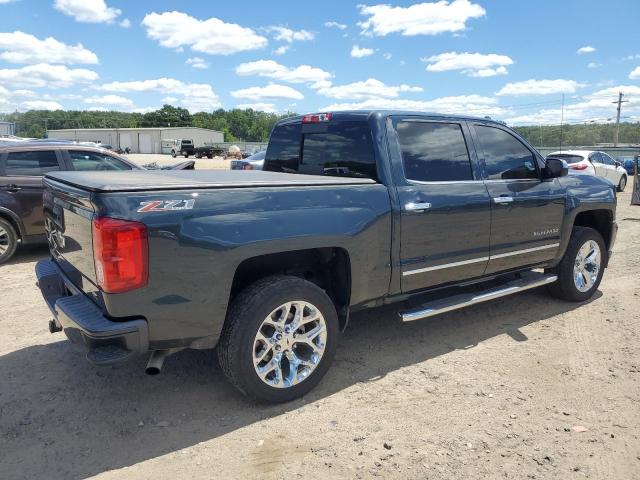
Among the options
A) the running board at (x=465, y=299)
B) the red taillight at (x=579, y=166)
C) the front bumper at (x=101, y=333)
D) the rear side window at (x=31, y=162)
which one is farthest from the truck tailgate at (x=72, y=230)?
the red taillight at (x=579, y=166)

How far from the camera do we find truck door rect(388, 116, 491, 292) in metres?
3.88

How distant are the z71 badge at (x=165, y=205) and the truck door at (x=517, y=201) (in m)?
2.71

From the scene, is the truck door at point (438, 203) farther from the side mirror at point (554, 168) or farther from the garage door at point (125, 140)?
the garage door at point (125, 140)

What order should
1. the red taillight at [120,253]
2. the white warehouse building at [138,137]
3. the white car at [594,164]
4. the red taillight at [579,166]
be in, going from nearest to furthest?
the red taillight at [120,253] < the red taillight at [579,166] < the white car at [594,164] < the white warehouse building at [138,137]

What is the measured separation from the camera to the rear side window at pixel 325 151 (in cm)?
396

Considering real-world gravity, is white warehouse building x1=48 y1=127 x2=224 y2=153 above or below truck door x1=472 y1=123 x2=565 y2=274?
above

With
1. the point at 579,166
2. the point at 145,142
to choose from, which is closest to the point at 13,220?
the point at 579,166

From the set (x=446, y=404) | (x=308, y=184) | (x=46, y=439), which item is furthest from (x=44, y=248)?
(x=446, y=404)

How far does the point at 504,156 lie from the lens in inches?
186

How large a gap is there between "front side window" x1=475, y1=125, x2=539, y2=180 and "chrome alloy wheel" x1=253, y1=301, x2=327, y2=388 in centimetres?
216

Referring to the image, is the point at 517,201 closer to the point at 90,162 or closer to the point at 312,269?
the point at 312,269

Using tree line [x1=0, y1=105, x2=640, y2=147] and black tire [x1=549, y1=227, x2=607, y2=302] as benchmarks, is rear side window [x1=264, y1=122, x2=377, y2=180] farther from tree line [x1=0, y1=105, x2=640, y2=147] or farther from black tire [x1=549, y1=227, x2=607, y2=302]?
tree line [x1=0, y1=105, x2=640, y2=147]

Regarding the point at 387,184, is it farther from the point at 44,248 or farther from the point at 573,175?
the point at 44,248

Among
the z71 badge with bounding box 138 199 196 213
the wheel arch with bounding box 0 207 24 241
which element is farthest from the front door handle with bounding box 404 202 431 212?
the wheel arch with bounding box 0 207 24 241
